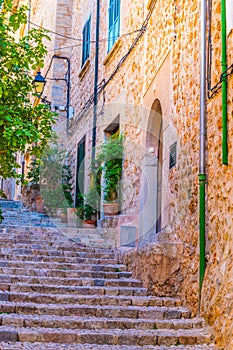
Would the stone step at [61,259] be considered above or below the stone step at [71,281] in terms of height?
above

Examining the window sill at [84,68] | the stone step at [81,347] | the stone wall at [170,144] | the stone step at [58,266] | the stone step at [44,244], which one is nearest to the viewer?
the stone step at [81,347]

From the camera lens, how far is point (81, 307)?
6.04m

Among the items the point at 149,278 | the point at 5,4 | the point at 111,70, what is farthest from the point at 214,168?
the point at 111,70

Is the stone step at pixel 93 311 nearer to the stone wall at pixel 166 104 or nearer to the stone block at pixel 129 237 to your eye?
the stone wall at pixel 166 104

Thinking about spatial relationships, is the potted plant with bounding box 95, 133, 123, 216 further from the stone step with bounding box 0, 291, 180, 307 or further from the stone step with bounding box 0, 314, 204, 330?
the stone step with bounding box 0, 314, 204, 330

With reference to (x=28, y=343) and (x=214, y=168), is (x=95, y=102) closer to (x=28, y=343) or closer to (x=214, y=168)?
(x=214, y=168)

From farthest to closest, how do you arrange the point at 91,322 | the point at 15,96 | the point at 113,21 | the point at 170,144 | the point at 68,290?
the point at 113,21, the point at 15,96, the point at 170,144, the point at 68,290, the point at 91,322

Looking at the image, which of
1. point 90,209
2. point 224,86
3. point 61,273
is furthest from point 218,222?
point 90,209

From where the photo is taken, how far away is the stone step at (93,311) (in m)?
5.89

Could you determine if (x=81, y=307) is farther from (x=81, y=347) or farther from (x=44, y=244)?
(x=44, y=244)

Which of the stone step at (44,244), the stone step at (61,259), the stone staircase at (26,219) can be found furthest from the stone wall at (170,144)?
the stone staircase at (26,219)

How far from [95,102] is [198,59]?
6.52 m

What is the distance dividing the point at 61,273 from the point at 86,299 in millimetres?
1204

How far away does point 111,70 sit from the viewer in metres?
11.9
